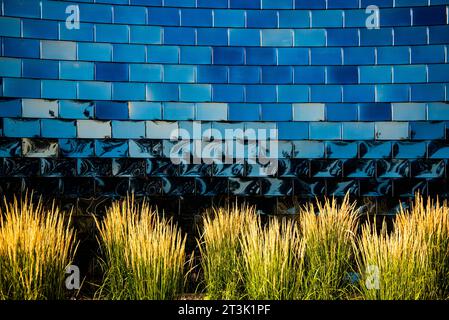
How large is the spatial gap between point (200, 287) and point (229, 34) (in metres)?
2.30

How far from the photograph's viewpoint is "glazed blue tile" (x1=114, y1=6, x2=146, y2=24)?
13.5 feet

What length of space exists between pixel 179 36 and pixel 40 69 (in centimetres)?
130

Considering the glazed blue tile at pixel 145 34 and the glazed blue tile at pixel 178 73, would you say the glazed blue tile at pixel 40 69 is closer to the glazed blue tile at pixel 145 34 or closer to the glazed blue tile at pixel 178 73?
the glazed blue tile at pixel 145 34

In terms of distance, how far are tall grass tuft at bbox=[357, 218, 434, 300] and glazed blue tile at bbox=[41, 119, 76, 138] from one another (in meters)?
2.73

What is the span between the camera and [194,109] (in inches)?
164

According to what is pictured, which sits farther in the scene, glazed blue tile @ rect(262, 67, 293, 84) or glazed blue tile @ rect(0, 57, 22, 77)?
glazed blue tile @ rect(262, 67, 293, 84)

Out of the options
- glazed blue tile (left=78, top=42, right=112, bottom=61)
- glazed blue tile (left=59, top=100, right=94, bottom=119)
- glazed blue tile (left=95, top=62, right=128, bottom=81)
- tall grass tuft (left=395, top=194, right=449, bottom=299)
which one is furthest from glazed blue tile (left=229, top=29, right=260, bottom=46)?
tall grass tuft (left=395, top=194, right=449, bottom=299)

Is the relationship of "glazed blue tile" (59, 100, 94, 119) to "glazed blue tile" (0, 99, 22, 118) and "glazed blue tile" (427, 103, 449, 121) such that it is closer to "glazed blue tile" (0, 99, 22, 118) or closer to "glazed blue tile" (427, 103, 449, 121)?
"glazed blue tile" (0, 99, 22, 118)

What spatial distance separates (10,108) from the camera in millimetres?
4027

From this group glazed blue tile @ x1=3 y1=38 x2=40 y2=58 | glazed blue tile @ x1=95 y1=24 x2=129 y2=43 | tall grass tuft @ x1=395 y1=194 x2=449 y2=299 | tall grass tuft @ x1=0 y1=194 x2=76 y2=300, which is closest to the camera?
tall grass tuft @ x1=0 y1=194 x2=76 y2=300

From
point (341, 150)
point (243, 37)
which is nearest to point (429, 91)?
point (341, 150)
